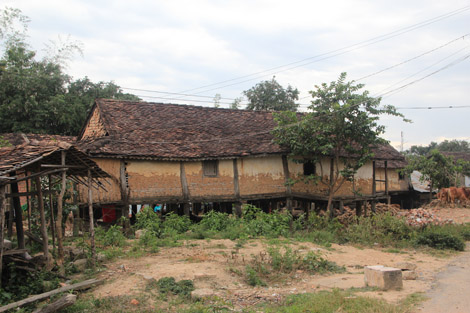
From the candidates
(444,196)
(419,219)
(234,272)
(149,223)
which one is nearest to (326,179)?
(419,219)

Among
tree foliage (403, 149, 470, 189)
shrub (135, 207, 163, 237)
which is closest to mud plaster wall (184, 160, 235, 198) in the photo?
shrub (135, 207, 163, 237)

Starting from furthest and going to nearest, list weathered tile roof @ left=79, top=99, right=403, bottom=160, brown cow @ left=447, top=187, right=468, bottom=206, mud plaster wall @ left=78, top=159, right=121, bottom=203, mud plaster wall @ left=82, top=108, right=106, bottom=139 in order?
1. brown cow @ left=447, top=187, right=468, bottom=206
2. mud plaster wall @ left=82, top=108, right=106, bottom=139
3. weathered tile roof @ left=79, top=99, right=403, bottom=160
4. mud plaster wall @ left=78, top=159, right=121, bottom=203

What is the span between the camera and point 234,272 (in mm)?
9086

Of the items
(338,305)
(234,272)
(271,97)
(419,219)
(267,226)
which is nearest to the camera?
(338,305)

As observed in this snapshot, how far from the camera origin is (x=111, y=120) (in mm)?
17859

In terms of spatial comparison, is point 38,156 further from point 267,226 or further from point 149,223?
point 267,226

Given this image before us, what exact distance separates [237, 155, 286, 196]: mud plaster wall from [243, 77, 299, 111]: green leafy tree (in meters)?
14.6

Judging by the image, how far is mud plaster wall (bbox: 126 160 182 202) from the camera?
16.3 metres

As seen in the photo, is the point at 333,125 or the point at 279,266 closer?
the point at 279,266

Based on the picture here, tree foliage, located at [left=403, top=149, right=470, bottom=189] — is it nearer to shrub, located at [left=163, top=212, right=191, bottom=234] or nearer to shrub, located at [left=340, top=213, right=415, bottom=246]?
shrub, located at [left=340, top=213, right=415, bottom=246]

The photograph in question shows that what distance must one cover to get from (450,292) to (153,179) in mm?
11946

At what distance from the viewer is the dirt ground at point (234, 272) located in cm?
784

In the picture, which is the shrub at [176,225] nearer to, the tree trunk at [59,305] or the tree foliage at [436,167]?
the tree trunk at [59,305]

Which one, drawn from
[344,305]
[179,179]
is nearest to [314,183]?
[179,179]
